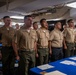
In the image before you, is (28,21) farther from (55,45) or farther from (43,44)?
(55,45)

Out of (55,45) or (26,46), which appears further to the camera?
(55,45)

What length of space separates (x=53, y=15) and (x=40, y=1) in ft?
15.9

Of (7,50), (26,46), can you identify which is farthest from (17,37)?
(7,50)

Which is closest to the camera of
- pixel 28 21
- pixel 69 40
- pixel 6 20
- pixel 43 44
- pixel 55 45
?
pixel 28 21

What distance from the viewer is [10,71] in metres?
3.39

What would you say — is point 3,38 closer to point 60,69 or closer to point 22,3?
point 22,3

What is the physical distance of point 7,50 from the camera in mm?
3381

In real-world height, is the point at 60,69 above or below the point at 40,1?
below

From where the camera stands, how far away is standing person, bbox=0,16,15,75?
337 cm

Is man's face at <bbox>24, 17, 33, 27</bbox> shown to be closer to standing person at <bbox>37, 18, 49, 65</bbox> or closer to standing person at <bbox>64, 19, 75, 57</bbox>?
standing person at <bbox>37, 18, 49, 65</bbox>

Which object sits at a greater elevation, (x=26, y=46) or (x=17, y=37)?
(x=17, y=37)

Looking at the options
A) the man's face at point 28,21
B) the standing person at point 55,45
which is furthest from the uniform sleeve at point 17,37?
the standing person at point 55,45

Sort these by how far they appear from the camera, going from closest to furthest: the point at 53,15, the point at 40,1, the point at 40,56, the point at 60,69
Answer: the point at 60,69 < the point at 40,56 < the point at 40,1 < the point at 53,15

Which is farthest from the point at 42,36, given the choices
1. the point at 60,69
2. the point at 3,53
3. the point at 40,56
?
the point at 60,69
